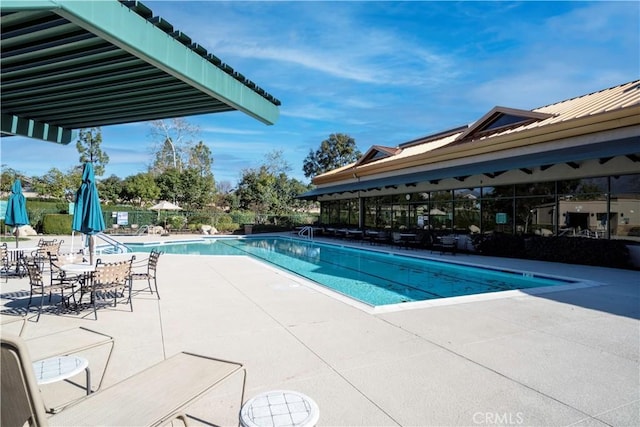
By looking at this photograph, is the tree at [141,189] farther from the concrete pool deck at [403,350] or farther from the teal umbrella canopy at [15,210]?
the concrete pool deck at [403,350]

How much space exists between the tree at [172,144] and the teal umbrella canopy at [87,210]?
4063cm

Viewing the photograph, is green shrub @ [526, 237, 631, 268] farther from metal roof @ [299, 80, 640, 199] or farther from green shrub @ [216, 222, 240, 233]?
green shrub @ [216, 222, 240, 233]

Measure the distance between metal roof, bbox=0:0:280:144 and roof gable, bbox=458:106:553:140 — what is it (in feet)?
43.9

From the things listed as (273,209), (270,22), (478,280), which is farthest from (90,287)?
(273,209)

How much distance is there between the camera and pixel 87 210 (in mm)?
6789

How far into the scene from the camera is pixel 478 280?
10.6m

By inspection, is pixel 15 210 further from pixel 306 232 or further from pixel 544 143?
pixel 306 232

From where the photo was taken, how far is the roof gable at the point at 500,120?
14166 mm

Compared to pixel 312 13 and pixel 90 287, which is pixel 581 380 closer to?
pixel 90 287

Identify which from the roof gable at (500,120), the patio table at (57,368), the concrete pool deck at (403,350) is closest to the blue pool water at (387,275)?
the concrete pool deck at (403,350)

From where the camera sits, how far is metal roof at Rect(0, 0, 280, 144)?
8.05ft

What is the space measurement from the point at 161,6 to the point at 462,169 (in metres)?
12.9

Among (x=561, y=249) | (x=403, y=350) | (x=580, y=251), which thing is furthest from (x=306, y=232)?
(x=403, y=350)

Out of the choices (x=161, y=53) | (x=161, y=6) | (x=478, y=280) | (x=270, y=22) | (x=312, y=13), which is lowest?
(x=478, y=280)
